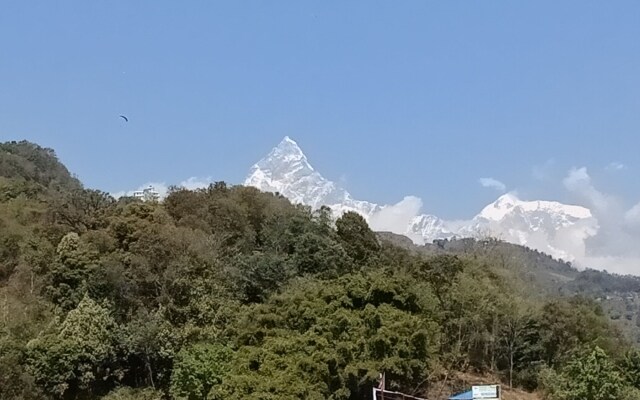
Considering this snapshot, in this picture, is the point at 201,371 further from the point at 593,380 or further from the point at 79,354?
the point at 593,380

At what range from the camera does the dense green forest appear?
2305 cm

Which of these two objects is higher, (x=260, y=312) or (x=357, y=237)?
(x=357, y=237)

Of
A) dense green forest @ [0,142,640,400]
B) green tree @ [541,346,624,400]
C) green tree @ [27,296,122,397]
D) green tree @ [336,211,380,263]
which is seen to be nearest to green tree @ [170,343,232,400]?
dense green forest @ [0,142,640,400]

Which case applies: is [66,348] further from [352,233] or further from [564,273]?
[564,273]

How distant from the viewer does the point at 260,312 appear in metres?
24.8

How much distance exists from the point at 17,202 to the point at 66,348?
52.3ft

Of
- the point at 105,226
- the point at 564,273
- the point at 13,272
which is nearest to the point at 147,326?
the point at 105,226

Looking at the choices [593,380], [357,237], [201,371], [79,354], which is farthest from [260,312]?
[593,380]

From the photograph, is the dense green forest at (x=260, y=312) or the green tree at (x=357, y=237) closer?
the dense green forest at (x=260, y=312)

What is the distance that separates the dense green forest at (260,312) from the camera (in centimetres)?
2305

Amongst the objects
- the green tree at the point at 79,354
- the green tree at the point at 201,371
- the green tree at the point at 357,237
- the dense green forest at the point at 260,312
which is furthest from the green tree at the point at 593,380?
the green tree at the point at 79,354

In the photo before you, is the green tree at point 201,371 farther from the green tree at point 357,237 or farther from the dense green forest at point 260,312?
the green tree at point 357,237

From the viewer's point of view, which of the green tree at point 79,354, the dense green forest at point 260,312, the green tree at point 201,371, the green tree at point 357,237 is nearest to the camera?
the dense green forest at point 260,312

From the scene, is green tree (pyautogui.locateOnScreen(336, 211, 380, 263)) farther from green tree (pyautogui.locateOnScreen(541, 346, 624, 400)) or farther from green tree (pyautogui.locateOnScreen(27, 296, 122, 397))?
green tree (pyautogui.locateOnScreen(541, 346, 624, 400))
